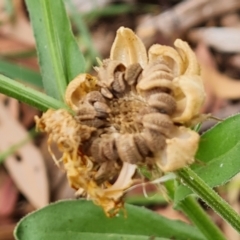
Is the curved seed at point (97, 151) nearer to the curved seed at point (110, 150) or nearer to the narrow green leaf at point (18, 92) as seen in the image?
the curved seed at point (110, 150)

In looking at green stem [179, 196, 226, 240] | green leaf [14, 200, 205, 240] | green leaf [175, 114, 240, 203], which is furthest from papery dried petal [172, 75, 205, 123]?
green leaf [14, 200, 205, 240]

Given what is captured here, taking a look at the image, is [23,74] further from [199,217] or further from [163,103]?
[163,103]

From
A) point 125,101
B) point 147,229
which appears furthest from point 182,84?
point 147,229

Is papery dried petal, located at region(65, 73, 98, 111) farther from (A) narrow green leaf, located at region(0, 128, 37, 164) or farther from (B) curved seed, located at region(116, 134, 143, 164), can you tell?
(A) narrow green leaf, located at region(0, 128, 37, 164)

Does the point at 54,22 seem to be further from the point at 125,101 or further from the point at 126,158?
the point at 126,158

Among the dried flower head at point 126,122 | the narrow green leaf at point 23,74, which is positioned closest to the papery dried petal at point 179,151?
the dried flower head at point 126,122

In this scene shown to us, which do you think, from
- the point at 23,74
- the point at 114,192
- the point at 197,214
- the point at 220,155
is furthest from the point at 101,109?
the point at 23,74
